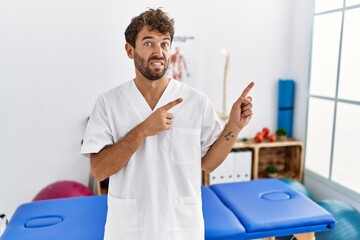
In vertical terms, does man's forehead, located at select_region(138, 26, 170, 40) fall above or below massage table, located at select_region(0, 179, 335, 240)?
above

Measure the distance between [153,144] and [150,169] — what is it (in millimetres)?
90

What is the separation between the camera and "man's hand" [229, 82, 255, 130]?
4.01 feet

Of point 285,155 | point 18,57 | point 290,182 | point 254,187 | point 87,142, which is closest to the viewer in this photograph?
point 87,142

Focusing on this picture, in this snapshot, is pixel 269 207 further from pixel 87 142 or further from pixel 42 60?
pixel 42 60

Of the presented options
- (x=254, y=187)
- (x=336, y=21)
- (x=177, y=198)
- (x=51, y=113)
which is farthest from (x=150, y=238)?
(x=336, y=21)

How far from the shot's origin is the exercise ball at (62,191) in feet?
7.75

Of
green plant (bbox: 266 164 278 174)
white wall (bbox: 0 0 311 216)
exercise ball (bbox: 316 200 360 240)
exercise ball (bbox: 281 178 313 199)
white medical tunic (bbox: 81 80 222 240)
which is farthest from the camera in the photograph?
green plant (bbox: 266 164 278 174)

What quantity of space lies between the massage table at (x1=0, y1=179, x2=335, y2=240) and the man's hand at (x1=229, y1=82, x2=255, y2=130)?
1.86 feet

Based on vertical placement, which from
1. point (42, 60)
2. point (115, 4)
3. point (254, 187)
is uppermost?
point (115, 4)

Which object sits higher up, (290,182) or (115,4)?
(115,4)

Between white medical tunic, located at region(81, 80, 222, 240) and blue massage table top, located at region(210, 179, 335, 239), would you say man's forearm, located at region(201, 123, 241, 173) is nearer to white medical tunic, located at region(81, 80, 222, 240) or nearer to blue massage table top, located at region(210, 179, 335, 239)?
white medical tunic, located at region(81, 80, 222, 240)

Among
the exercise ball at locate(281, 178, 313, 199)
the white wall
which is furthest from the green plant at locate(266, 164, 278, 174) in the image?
the white wall

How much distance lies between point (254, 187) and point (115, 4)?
171 cm

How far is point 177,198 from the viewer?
1250 millimetres
